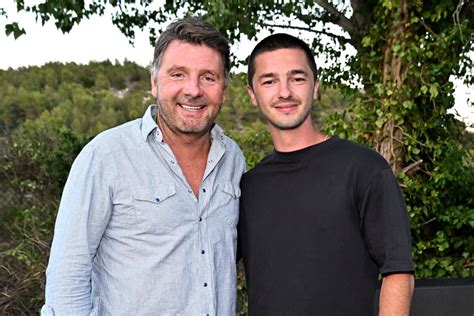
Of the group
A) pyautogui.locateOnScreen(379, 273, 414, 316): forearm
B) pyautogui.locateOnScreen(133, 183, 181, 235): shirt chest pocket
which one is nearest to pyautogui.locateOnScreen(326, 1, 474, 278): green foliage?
pyautogui.locateOnScreen(379, 273, 414, 316): forearm

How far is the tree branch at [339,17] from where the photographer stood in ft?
20.3

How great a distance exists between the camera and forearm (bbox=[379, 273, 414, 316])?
218 cm

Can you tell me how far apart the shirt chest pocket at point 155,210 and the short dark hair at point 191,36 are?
46 cm

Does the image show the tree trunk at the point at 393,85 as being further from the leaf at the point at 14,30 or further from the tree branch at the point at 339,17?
the leaf at the point at 14,30

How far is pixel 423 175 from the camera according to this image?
5.51 m

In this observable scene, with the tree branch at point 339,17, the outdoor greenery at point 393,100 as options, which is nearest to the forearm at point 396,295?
the outdoor greenery at point 393,100

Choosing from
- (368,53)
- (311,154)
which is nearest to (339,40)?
(368,53)

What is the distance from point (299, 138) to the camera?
2.49 metres

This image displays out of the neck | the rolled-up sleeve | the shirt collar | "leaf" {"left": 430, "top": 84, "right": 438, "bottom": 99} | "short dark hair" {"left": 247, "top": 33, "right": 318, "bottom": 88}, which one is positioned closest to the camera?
the rolled-up sleeve

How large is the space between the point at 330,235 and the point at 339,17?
4367 mm

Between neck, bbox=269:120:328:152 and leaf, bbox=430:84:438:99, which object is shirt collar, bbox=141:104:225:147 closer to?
neck, bbox=269:120:328:152

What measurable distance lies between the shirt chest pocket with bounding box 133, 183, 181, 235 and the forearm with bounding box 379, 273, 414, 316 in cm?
71

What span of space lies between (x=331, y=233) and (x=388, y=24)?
137 inches

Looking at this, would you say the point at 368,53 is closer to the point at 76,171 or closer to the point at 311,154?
the point at 311,154
